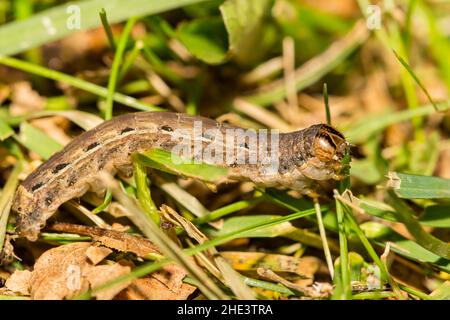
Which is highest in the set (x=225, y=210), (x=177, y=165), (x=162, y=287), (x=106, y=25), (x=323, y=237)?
(x=106, y=25)

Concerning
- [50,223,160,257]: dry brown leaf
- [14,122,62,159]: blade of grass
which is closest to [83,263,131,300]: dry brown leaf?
[50,223,160,257]: dry brown leaf

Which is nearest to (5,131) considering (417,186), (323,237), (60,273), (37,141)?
(37,141)

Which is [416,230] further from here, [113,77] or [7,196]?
[7,196]

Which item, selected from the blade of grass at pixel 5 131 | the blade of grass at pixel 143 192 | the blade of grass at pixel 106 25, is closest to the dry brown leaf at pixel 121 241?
the blade of grass at pixel 143 192

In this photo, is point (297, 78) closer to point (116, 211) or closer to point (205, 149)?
point (205, 149)

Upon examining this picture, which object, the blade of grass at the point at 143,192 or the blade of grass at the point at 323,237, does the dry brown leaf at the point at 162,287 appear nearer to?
the blade of grass at the point at 143,192
